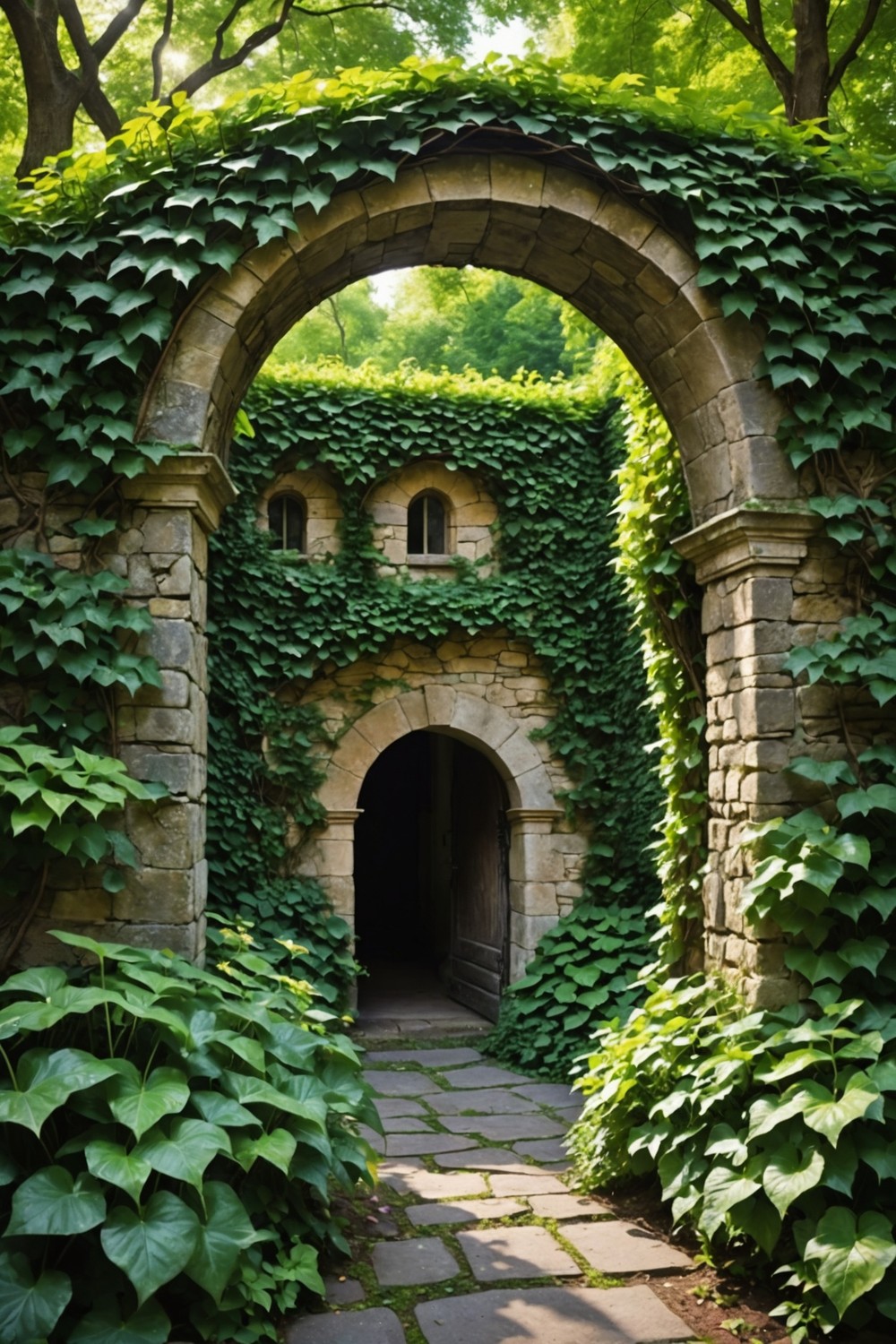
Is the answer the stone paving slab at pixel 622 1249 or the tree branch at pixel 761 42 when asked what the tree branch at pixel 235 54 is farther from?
the stone paving slab at pixel 622 1249

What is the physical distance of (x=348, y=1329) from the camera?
Answer: 2.98 metres

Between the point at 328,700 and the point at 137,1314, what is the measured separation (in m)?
5.27

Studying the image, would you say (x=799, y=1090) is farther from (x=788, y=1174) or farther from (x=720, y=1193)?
(x=720, y=1193)

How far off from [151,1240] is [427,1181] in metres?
1.92

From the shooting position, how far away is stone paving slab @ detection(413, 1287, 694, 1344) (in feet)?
9.68

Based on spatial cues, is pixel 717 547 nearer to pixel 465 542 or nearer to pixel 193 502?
pixel 193 502

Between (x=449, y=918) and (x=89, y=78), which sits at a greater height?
(x=89, y=78)

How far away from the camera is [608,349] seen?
789cm

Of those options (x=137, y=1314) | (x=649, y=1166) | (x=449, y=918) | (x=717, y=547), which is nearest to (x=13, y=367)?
(x=717, y=547)

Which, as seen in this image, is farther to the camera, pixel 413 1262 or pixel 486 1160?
pixel 486 1160

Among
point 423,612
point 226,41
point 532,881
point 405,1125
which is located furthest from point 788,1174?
point 226,41

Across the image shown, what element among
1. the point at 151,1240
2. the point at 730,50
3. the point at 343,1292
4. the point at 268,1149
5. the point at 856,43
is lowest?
the point at 343,1292

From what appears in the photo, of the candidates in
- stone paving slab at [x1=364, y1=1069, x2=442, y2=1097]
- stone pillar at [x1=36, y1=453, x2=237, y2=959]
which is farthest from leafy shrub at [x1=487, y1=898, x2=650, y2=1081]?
stone pillar at [x1=36, y1=453, x2=237, y2=959]

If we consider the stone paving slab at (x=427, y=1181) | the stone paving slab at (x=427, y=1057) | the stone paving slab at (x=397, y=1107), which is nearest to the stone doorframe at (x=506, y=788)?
the stone paving slab at (x=427, y=1057)
